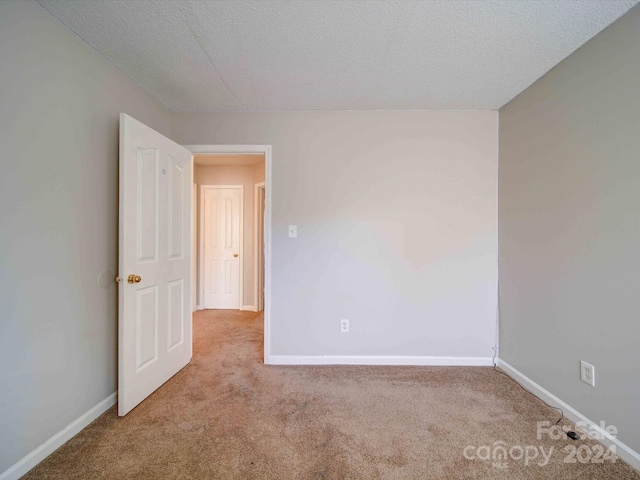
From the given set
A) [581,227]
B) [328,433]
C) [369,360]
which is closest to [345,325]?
[369,360]

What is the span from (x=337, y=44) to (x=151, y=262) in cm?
198

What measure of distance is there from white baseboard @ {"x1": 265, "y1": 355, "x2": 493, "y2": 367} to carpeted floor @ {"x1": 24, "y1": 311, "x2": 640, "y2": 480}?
136mm

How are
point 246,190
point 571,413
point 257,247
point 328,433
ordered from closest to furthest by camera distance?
1. point 328,433
2. point 571,413
3. point 257,247
4. point 246,190

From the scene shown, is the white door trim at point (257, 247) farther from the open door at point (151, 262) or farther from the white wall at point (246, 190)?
the open door at point (151, 262)

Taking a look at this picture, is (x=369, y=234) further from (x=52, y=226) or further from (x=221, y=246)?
(x=221, y=246)

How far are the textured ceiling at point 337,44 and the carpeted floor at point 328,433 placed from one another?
2362 millimetres

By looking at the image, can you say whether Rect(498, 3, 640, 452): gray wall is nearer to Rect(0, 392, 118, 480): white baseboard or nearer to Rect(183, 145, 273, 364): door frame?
Rect(183, 145, 273, 364): door frame

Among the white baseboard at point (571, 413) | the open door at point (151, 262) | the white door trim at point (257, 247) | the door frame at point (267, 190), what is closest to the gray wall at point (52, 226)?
the open door at point (151, 262)

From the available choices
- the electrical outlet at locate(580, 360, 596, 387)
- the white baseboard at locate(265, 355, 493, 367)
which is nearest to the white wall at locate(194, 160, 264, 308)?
the white baseboard at locate(265, 355, 493, 367)

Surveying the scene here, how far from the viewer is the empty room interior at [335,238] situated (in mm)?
1349

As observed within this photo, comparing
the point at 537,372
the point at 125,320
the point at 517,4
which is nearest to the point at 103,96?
the point at 125,320

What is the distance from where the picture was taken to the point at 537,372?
1.97 m

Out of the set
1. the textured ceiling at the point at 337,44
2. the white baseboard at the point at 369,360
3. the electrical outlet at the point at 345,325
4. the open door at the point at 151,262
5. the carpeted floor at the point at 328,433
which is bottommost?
the carpeted floor at the point at 328,433

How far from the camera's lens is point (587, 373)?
1590 mm
